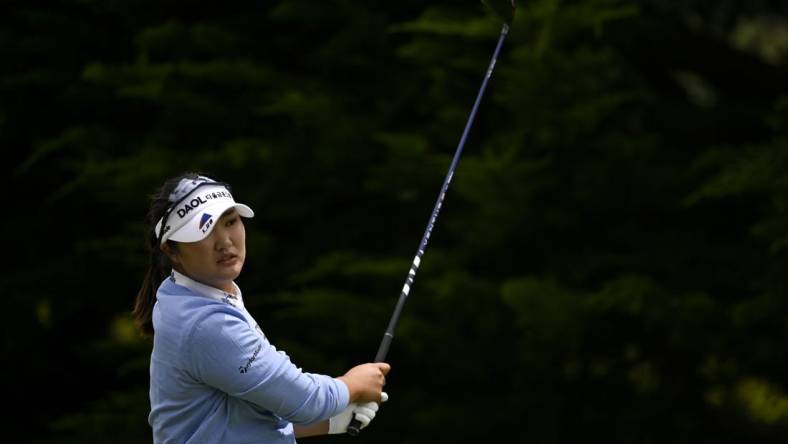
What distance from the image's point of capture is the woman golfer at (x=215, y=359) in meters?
2.50

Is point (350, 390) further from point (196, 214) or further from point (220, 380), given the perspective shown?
point (196, 214)

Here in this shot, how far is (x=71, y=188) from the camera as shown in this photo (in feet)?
20.0

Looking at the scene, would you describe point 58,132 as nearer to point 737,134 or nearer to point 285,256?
point 285,256

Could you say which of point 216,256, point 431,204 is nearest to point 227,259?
point 216,256

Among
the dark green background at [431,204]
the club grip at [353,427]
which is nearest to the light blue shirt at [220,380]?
the club grip at [353,427]

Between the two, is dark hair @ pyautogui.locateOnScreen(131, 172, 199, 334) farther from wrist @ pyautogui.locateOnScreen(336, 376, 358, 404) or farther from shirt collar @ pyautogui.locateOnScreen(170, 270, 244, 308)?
wrist @ pyautogui.locateOnScreen(336, 376, 358, 404)

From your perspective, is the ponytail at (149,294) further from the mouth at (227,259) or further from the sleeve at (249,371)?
the sleeve at (249,371)

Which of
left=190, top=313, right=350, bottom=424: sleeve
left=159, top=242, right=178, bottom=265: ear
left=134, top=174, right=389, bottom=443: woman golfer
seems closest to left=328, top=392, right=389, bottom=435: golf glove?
left=134, top=174, right=389, bottom=443: woman golfer

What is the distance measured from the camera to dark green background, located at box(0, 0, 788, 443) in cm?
564

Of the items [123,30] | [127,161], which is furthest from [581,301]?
[123,30]

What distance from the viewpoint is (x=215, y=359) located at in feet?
8.13

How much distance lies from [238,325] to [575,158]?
11.9ft

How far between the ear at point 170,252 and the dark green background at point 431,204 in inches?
114

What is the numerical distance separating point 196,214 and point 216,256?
0.30 feet
